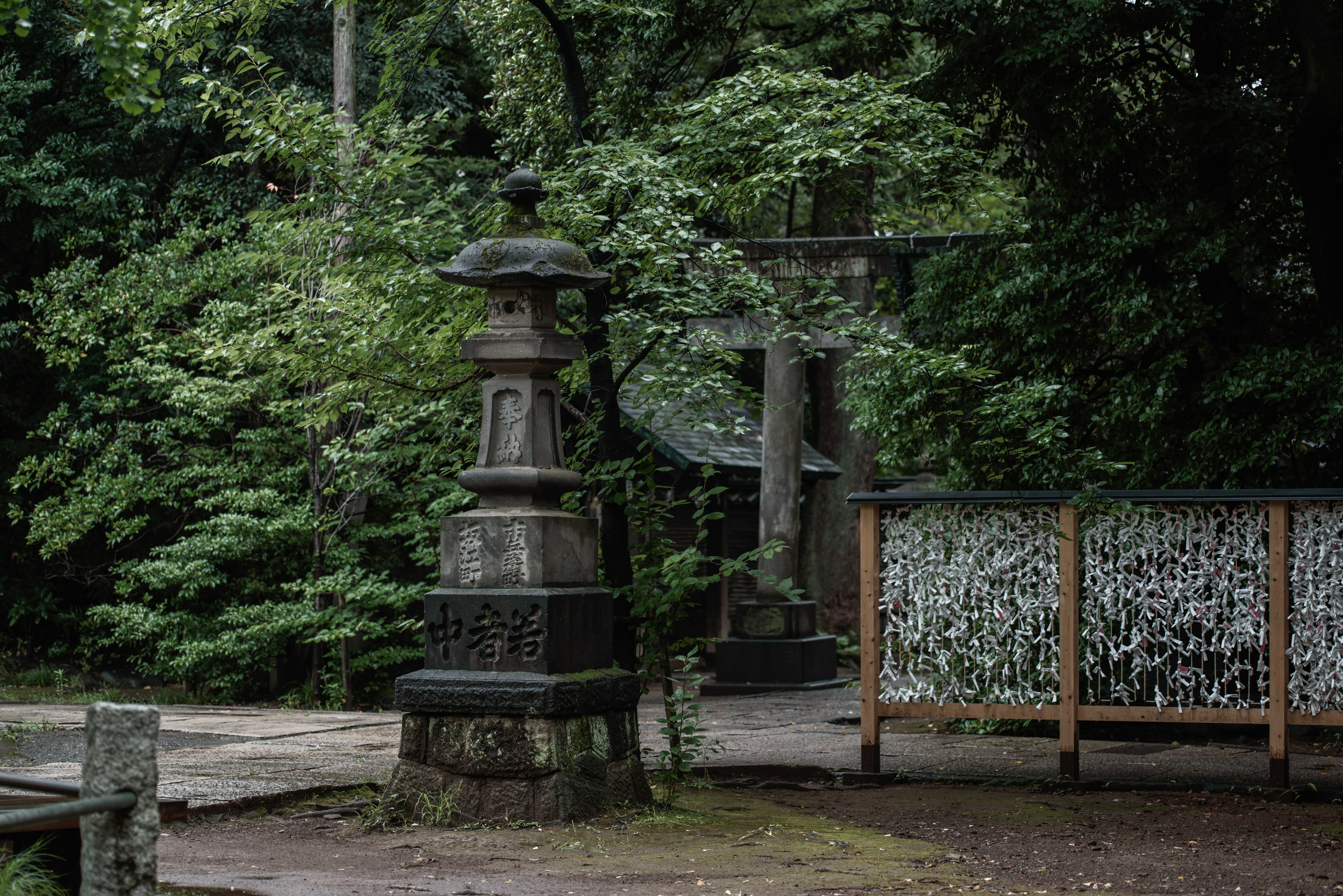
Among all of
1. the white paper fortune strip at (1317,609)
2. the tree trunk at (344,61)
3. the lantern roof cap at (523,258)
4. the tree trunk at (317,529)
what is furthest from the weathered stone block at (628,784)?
the tree trunk at (344,61)

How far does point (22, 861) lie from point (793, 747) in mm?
6832

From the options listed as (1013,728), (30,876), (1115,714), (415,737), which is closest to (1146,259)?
(1115,714)

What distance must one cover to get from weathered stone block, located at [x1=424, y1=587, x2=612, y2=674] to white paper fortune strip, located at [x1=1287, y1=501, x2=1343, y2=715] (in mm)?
4459

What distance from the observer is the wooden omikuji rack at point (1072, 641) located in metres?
8.23

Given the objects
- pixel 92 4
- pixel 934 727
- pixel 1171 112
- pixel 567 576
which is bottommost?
pixel 934 727

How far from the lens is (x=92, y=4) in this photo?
5.03 meters

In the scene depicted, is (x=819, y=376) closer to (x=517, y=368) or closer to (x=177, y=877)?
(x=517, y=368)

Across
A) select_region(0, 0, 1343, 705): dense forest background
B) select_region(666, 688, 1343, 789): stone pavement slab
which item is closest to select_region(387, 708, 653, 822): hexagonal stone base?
select_region(0, 0, 1343, 705): dense forest background

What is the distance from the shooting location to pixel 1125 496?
8.38m

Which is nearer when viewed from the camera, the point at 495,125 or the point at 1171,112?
the point at 1171,112

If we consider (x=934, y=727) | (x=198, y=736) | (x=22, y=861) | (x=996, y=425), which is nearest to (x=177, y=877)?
(x=22, y=861)

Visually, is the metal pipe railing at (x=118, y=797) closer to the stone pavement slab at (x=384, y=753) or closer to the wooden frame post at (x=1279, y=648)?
the stone pavement slab at (x=384, y=753)

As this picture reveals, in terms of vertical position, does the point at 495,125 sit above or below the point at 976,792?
above

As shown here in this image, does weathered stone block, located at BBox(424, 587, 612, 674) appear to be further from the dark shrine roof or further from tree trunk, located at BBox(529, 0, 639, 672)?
the dark shrine roof
